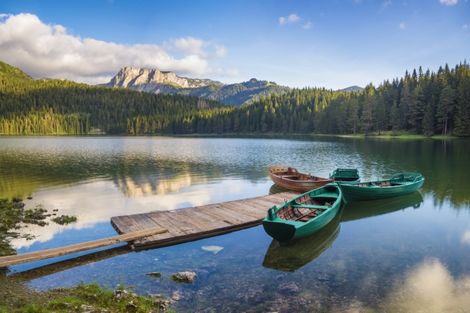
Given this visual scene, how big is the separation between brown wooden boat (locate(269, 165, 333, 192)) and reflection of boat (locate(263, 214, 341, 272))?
1024 centimetres

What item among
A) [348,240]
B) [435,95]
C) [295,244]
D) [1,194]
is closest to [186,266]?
[295,244]

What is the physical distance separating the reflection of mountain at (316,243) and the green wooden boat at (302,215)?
0.62 m

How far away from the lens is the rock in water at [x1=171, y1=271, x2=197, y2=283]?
12.8 m

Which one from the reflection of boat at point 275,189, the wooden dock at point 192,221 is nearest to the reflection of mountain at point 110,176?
the reflection of boat at point 275,189

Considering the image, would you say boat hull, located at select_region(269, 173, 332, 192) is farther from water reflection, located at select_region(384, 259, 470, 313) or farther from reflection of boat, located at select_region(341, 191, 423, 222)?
water reflection, located at select_region(384, 259, 470, 313)

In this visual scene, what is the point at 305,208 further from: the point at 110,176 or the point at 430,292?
the point at 110,176

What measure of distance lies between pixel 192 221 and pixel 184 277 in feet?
25.0

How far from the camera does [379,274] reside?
13.8 meters

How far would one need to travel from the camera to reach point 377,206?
87.2 ft

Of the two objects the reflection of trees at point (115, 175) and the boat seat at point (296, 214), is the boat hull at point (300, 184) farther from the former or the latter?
the boat seat at point (296, 214)

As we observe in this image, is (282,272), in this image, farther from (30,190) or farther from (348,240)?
(30,190)

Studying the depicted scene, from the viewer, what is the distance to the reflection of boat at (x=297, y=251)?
49.0 feet

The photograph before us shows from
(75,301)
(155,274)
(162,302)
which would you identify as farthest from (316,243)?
(75,301)

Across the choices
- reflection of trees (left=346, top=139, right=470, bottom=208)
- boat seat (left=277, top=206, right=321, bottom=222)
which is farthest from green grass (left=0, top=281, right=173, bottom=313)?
reflection of trees (left=346, top=139, right=470, bottom=208)
